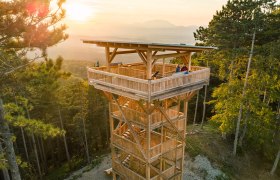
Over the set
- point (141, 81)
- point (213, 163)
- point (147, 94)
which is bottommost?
point (213, 163)

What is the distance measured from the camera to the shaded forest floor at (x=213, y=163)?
22.2 metres

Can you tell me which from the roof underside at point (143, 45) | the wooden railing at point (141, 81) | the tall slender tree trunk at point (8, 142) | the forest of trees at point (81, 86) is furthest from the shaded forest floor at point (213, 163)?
the roof underside at point (143, 45)

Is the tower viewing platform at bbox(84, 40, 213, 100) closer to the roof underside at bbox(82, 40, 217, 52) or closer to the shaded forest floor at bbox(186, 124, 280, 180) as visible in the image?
the roof underside at bbox(82, 40, 217, 52)

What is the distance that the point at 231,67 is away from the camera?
23609 mm

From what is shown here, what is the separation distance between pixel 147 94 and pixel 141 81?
28.1 inches

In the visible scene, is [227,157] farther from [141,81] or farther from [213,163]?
[141,81]

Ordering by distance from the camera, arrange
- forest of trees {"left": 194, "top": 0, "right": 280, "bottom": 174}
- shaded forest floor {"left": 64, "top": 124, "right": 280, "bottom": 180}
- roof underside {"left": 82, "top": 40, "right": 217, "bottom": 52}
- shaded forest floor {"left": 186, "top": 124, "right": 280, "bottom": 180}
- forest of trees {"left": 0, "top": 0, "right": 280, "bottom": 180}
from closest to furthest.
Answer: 1. roof underside {"left": 82, "top": 40, "right": 217, "bottom": 52}
2. forest of trees {"left": 0, "top": 0, "right": 280, "bottom": 180}
3. forest of trees {"left": 194, "top": 0, "right": 280, "bottom": 174}
4. shaded forest floor {"left": 64, "top": 124, "right": 280, "bottom": 180}
5. shaded forest floor {"left": 186, "top": 124, "right": 280, "bottom": 180}

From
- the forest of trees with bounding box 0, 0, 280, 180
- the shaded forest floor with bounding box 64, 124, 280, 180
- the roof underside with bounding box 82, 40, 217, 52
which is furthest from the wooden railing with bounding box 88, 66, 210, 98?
the shaded forest floor with bounding box 64, 124, 280, 180

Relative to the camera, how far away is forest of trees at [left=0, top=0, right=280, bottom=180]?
38.5ft

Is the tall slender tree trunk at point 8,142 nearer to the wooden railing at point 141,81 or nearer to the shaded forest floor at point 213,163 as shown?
the wooden railing at point 141,81

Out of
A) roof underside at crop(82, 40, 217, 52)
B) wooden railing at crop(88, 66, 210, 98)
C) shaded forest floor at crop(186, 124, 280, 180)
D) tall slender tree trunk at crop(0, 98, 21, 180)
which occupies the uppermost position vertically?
roof underside at crop(82, 40, 217, 52)

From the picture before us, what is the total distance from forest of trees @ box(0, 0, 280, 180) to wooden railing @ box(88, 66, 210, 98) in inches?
80.5

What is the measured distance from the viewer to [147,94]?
11.3 metres

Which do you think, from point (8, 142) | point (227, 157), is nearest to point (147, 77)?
point (8, 142)
